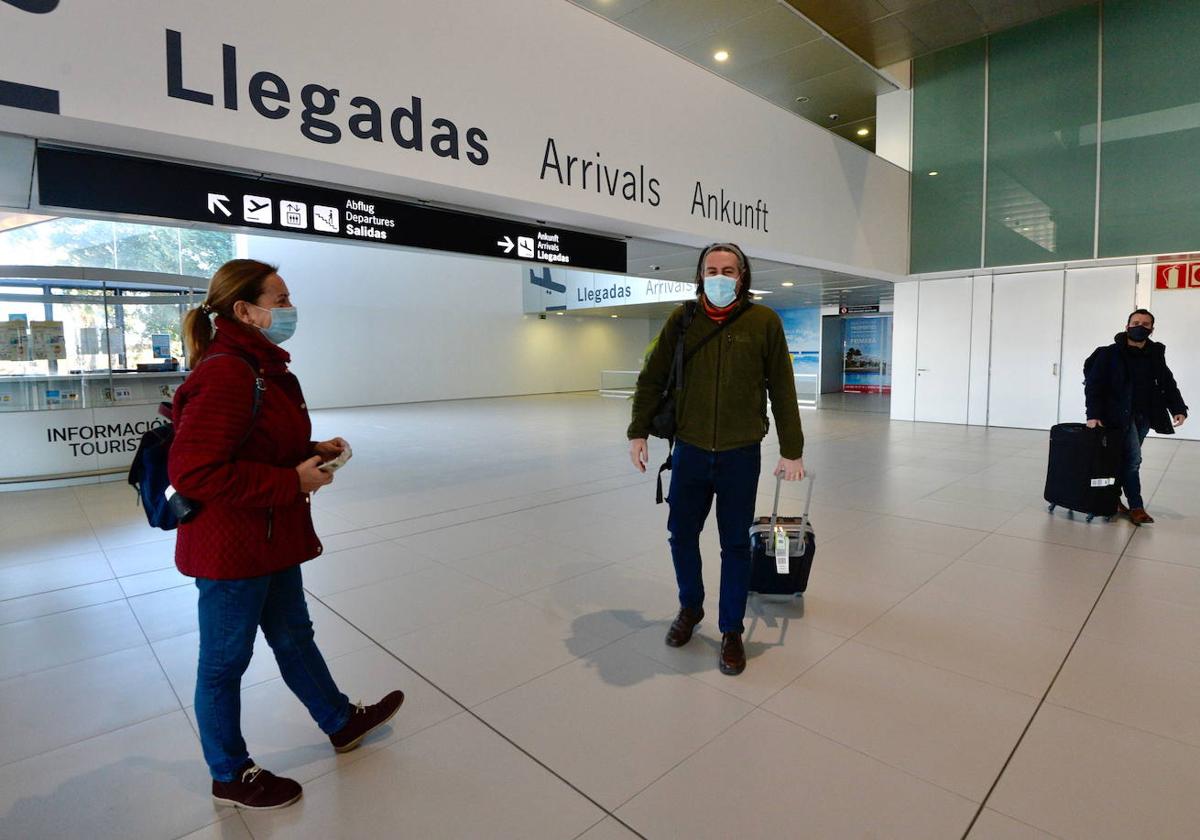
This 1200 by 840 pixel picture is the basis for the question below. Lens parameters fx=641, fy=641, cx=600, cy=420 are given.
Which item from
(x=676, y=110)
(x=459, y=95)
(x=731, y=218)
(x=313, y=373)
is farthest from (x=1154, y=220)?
(x=313, y=373)

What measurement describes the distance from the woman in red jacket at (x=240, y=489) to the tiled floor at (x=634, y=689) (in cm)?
31

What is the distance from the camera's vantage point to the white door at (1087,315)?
9586 mm

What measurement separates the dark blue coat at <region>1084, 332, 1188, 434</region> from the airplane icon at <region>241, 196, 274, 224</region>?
6181mm

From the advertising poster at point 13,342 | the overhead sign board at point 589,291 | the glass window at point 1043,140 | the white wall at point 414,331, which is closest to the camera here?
the advertising poster at point 13,342

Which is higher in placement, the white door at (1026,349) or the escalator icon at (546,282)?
the escalator icon at (546,282)

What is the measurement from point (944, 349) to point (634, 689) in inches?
433

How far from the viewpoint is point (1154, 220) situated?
28.9 feet

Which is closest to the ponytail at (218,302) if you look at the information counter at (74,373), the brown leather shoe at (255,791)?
the brown leather shoe at (255,791)

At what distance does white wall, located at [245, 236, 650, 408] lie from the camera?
1585 centimetres

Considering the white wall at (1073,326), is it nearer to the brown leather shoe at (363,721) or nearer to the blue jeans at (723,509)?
the blue jeans at (723,509)

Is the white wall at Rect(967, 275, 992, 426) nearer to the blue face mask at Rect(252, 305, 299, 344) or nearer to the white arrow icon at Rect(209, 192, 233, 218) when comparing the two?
the white arrow icon at Rect(209, 192, 233, 218)

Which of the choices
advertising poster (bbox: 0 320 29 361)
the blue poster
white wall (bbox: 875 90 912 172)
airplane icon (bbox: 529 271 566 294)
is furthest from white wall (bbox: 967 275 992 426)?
advertising poster (bbox: 0 320 29 361)

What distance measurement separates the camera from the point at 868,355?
22.1 m

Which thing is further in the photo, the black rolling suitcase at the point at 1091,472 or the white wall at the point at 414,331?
the white wall at the point at 414,331
